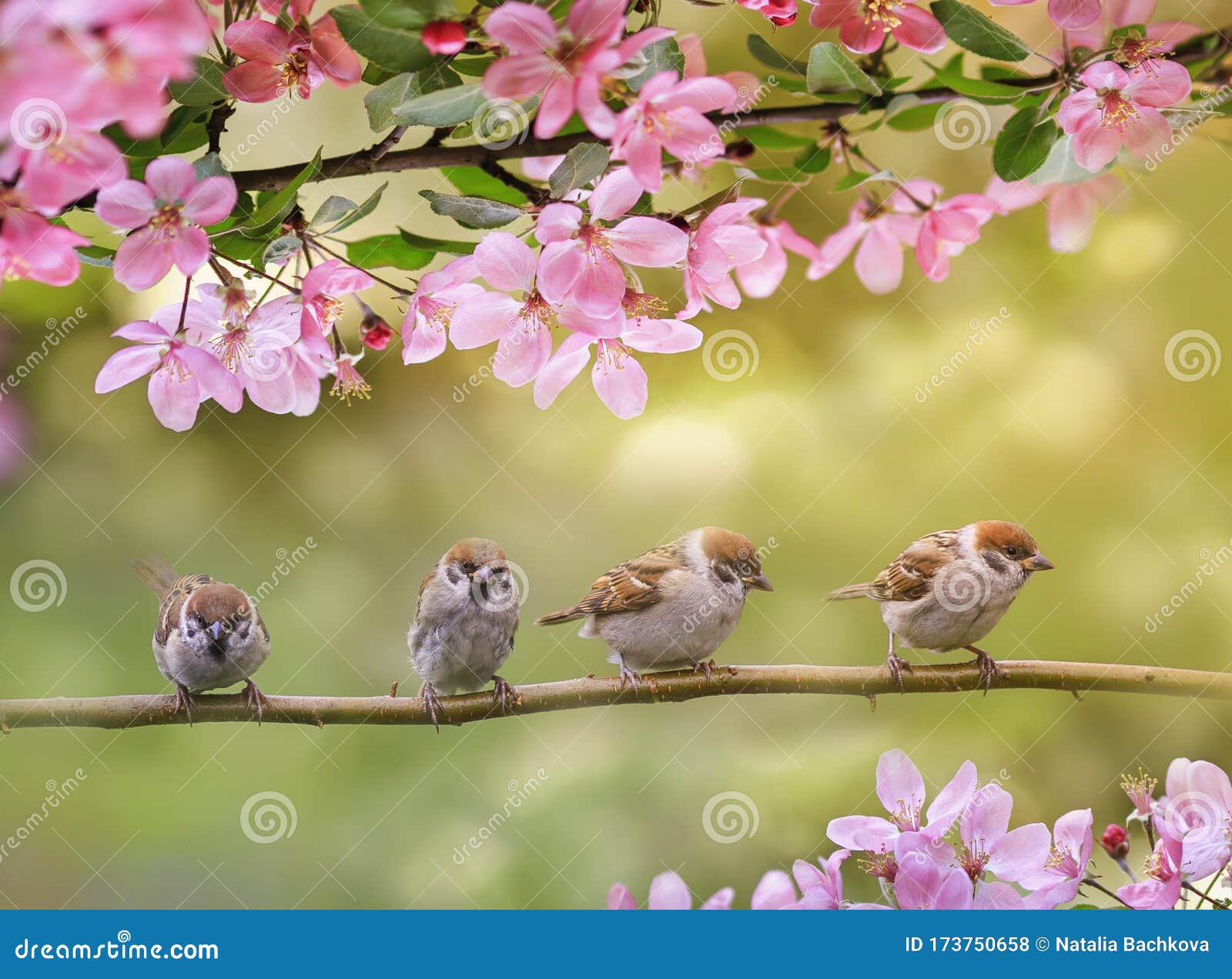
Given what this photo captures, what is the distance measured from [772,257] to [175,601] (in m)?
0.57

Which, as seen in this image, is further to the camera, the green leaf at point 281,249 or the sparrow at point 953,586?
the sparrow at point 953,586

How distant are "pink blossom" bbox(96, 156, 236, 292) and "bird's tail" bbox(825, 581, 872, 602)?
603 millimetres

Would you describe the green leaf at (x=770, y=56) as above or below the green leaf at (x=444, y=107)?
above

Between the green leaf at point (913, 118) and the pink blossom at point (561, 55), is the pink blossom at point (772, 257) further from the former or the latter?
the pink blossom at point (561, 55)

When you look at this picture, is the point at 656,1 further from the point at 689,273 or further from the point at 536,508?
the point at 536,508

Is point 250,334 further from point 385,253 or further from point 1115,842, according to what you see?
point 1115,842

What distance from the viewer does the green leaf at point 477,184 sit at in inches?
21.1

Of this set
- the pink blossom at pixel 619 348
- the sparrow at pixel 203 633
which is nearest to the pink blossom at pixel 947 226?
the pink blossom at pixel 619 348

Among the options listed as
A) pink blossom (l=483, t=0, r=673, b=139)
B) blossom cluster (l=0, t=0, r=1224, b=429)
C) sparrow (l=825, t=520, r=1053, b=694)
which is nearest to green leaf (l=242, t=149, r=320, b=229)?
blossom cluster (l=0, t=0, r=1224, b=429)

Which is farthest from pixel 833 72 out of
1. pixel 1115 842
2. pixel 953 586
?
pixel 1115 842

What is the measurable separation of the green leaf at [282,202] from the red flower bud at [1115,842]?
68cm

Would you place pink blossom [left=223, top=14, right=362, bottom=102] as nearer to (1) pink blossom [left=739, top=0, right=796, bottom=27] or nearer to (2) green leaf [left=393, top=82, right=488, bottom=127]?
(2) green leaf [left=393, top=82, right=488, bottom=127]
